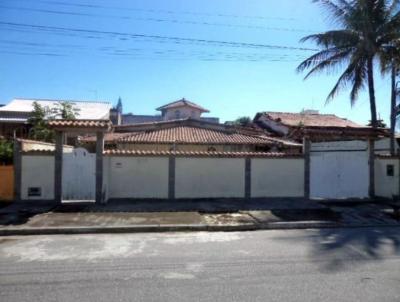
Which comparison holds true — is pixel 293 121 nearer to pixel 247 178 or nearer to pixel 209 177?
pixel 247 178

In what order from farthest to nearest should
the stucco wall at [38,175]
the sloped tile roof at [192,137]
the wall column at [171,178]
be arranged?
the sloped tile roof at [192,137] → the wall column at [171,178] → the stucco wall at [38,175]

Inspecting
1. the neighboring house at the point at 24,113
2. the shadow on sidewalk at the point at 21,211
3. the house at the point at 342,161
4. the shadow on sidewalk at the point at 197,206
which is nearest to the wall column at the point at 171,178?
the shadow on sidewalk at the point at 197,206

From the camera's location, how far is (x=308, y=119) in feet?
111

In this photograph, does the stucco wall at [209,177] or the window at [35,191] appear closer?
the window at [35,191]

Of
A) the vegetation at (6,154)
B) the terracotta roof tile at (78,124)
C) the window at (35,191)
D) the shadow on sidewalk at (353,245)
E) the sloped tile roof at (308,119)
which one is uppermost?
the sloped tile roof at (308,119)

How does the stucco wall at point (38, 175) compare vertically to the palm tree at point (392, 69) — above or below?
below

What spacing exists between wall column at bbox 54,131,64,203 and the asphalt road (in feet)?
15.6

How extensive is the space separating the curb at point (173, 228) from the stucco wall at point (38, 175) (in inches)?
181

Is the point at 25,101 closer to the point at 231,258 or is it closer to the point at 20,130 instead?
the point at 20,130

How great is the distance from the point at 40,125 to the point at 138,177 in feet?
35.4

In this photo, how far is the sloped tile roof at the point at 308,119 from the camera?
106 feet

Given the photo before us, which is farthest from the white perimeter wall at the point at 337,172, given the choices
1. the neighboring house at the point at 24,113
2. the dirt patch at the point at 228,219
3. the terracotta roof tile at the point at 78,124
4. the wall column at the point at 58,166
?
the neighboring house at the point at 24,113

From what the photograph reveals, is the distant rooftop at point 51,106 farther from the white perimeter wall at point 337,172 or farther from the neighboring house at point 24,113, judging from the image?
the white perimeter wall at point 337,172

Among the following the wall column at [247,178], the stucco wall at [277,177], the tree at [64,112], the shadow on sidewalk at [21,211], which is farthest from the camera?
the tree at [64,112]
